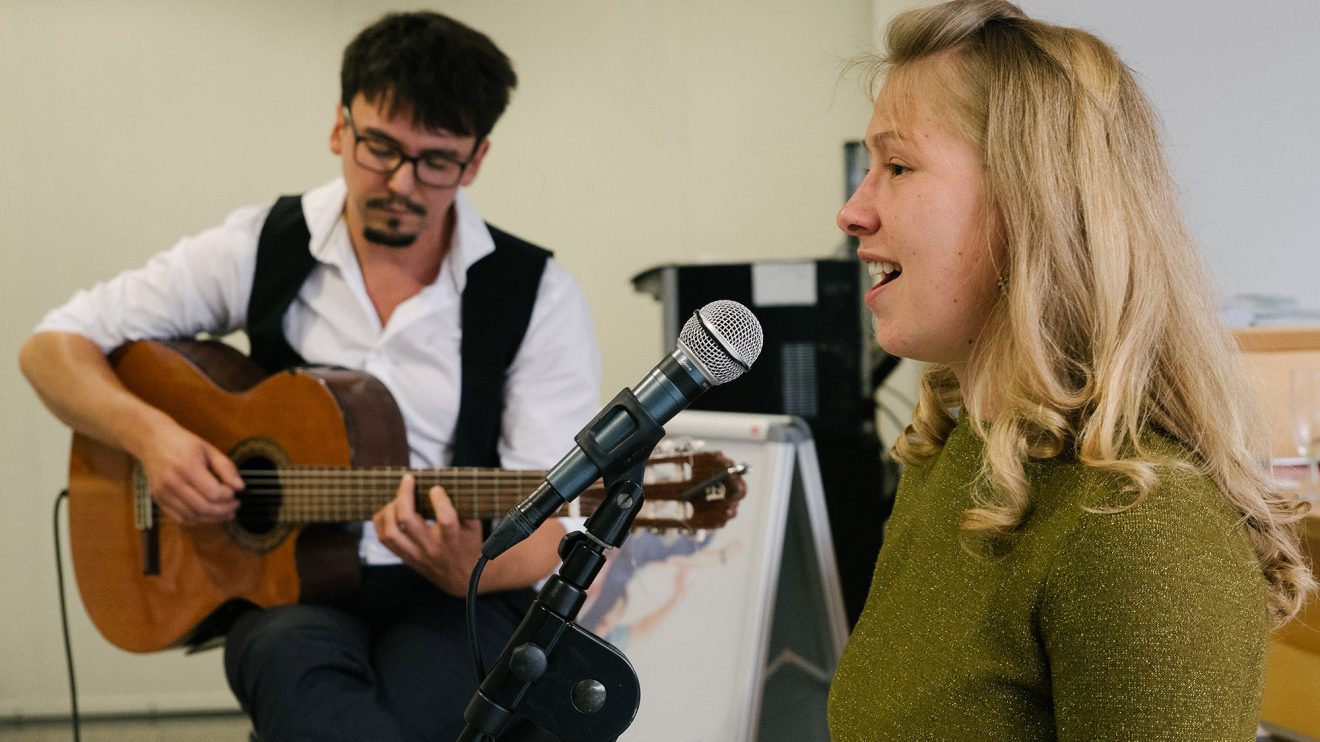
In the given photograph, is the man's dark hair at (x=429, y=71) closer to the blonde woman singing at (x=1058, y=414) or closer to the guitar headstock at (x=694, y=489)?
the guitar headstock at (x=694, y=489)

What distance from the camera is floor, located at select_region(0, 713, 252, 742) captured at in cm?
319

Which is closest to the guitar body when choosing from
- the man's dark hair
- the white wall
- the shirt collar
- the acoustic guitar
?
the acoustic guitar

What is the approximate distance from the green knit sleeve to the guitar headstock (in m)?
0.81

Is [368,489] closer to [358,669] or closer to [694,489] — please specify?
[358,669]

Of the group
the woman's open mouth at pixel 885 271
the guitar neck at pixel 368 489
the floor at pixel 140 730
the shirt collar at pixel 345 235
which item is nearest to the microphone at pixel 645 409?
the woman's open mouth at pixel 885 271

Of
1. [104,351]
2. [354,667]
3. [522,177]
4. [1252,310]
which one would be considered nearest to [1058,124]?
[354,667]

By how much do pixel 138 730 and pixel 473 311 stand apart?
200cm

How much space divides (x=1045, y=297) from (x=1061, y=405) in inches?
3.6

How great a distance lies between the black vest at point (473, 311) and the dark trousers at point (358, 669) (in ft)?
1.11

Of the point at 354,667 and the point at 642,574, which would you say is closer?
the point at 354,667

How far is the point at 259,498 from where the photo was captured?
1.95 m

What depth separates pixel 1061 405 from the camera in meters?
0.89

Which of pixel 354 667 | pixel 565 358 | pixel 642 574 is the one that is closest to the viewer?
pixel 354 667

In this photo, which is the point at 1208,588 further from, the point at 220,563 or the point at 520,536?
the point at 220,563
